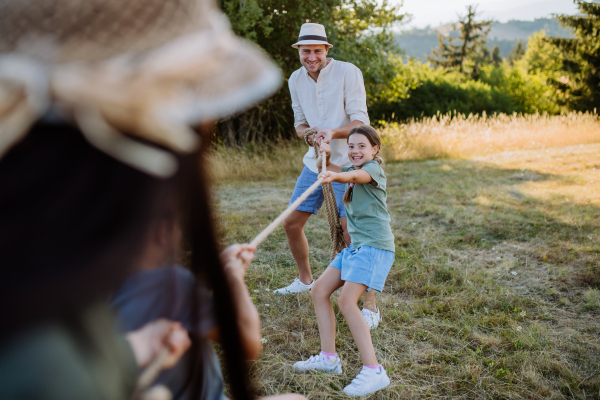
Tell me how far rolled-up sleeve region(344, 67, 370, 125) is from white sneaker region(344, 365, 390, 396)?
1.71 m

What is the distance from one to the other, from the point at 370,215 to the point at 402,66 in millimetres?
12314

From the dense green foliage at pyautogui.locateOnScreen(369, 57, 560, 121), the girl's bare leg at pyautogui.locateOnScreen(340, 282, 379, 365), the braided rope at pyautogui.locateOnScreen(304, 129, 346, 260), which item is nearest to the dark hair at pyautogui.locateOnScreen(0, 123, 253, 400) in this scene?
the girl's bare leg at pyautogui.locateOnScreen(340, 282, 379, 365)

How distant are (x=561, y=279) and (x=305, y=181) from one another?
2.25 meters

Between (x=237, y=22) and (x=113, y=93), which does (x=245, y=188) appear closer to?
(x=237, y=22)

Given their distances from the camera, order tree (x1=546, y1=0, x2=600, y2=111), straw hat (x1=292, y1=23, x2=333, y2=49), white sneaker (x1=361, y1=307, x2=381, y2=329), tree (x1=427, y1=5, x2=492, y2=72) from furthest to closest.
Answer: tree (x1=427, y1=5, x2=492, y2=72)
tree (x1=546, y1=0, x2=600, y2=111)
straw hat (x1=292, y1=23, x2=333, y2=49)
white sneaker (x1=361, y1=307, x2=381, y2=329)

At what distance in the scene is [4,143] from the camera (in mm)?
521

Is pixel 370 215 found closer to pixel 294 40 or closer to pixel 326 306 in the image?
pixel 326 306

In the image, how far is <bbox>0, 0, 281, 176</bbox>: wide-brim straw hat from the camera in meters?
0.51

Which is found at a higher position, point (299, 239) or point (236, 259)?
point (236, 259)

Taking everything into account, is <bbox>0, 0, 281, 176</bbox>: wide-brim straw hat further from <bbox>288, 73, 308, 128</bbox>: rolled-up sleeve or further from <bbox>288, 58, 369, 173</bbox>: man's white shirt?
<bbox>288, 73, 308, 128</bbox>: rolled-up sleeve

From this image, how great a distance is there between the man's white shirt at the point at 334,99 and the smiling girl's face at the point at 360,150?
0.51 m

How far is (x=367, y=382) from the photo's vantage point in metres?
2.29

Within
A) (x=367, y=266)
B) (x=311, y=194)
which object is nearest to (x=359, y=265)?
(x=367, y=266)

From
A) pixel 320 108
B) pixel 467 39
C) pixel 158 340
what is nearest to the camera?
pixel 158 340
